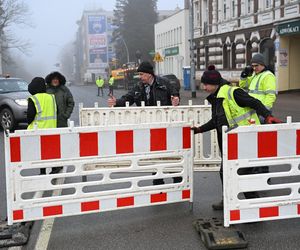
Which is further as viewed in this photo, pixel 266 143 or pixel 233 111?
pixel 233 111

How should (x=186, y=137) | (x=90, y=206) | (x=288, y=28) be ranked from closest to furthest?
(x=90, y=206)
(x=186, y=137)
(x=288, y=28)

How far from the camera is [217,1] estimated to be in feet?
141

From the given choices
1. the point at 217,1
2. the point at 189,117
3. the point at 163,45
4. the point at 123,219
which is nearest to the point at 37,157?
the point at 123,219

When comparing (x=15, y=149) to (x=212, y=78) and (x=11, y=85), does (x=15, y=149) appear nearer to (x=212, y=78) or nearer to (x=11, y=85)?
(x=212, y=78)

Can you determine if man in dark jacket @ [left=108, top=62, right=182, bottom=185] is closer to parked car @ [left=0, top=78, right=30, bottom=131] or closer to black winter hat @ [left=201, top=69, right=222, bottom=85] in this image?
black winter hat @ [left=201, top=69, right=222, bottom=85]

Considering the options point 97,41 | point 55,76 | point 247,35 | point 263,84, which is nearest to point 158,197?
point 263,84

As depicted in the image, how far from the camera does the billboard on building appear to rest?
125625mm

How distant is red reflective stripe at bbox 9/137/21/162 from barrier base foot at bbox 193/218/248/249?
2091 mm

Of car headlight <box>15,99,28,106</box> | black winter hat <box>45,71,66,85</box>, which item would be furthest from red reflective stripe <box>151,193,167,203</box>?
car headlight <box>15,99,28,106</box>

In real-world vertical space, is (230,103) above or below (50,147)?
above

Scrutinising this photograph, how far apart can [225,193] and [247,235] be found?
1.99ft

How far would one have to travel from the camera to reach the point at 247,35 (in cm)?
3628

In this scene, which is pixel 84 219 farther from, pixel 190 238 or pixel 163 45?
pixel 163 45

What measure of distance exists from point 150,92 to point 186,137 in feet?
5.78
